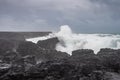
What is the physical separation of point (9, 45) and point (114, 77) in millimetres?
18964

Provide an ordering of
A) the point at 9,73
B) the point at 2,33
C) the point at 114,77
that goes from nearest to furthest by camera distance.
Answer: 1. the point at 114,77
2. the point at 9,73
3. the point at 2,33

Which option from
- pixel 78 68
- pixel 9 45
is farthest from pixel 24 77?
pixel 9 45

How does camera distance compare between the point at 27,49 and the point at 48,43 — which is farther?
the point at 48,43

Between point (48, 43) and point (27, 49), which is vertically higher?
point (48, 43)

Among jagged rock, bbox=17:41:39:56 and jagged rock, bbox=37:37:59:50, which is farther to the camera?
jagged rock, bbox=37:37:59:50

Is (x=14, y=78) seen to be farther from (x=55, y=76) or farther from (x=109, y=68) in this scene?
(x=109, y=68)

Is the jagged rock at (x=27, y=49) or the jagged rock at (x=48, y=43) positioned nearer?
the jagged rock at (x=27, y=49)

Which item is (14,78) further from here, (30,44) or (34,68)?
(30,44)

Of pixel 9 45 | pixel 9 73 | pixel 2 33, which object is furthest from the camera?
pixel 2 33

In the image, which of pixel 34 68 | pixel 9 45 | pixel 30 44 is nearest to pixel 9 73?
pixel 34 68

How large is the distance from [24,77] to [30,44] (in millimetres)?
14462

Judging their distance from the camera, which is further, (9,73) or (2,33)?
(2,33)

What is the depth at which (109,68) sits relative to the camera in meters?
13.3

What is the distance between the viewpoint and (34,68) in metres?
13.1
